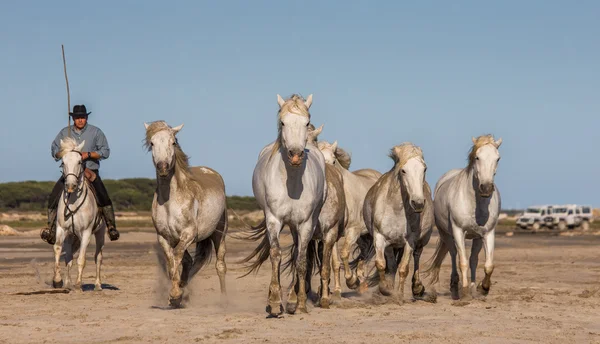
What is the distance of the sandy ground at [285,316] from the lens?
994 cm

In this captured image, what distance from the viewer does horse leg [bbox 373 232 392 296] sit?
13352 millimetres

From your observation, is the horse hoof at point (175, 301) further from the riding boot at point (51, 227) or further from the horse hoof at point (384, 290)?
the riding boot at point (51, 227)

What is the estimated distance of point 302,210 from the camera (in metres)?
11.9

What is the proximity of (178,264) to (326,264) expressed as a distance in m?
2.03

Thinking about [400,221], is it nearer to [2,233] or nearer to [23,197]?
[2,233]

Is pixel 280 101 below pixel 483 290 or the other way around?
the other way around

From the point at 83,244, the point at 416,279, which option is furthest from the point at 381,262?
the point at 83,244

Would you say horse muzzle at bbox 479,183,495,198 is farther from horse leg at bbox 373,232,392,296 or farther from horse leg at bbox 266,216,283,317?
horse leg at bbox 266,216,283,317

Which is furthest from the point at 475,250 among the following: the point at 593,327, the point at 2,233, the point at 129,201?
the point at 129,201

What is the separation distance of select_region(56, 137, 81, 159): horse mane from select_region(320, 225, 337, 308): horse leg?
432 cm

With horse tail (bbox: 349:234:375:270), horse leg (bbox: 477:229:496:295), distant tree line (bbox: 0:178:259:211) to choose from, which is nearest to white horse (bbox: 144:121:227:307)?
horse tail (bbox: 349:234:375:270)

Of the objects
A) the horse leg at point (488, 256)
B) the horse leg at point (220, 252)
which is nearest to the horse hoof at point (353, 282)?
the horse leg at point (220, 252)

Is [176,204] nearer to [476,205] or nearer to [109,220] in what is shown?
[109,220]

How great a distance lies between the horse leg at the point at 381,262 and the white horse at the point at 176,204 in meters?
2.30
